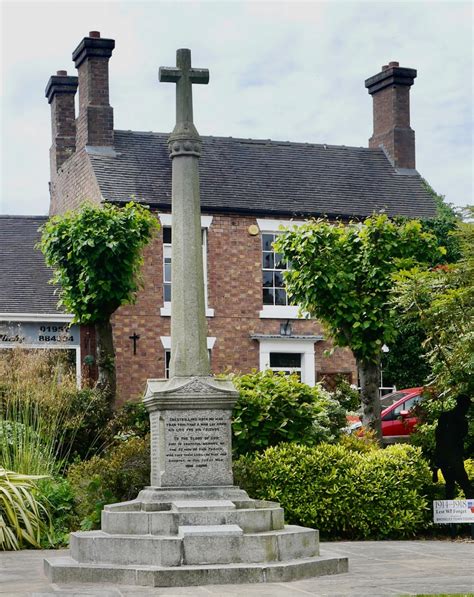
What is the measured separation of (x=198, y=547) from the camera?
10.9 m

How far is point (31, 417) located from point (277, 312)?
12.3 metres

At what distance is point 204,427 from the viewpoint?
1240 cm

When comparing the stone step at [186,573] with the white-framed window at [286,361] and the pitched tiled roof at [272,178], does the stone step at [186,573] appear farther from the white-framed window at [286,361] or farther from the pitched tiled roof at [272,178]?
the white-framed window at [286,361]

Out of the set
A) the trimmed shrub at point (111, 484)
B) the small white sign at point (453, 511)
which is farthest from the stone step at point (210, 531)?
the small white sign at point (453, 511)

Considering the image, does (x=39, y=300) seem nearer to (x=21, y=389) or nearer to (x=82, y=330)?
(x=82, y=330)

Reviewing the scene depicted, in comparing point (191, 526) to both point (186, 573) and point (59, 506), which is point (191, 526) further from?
point (59, 506)

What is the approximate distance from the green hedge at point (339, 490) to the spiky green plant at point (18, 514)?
112 inches

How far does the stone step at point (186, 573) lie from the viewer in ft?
34.4

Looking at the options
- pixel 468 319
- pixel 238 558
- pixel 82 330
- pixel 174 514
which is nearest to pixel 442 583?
pixel 238 558

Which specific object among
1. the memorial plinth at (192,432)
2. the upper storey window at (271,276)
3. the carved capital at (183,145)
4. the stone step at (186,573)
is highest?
the upper storey window at (271,276)

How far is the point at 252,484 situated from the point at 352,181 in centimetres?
1729

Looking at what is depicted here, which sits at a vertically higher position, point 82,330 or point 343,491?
point 82,330

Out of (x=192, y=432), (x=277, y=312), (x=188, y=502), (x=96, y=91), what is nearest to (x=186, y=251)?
(x=192, y=432)

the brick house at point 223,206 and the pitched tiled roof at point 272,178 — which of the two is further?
the pitched tiled roof at point 272,178
